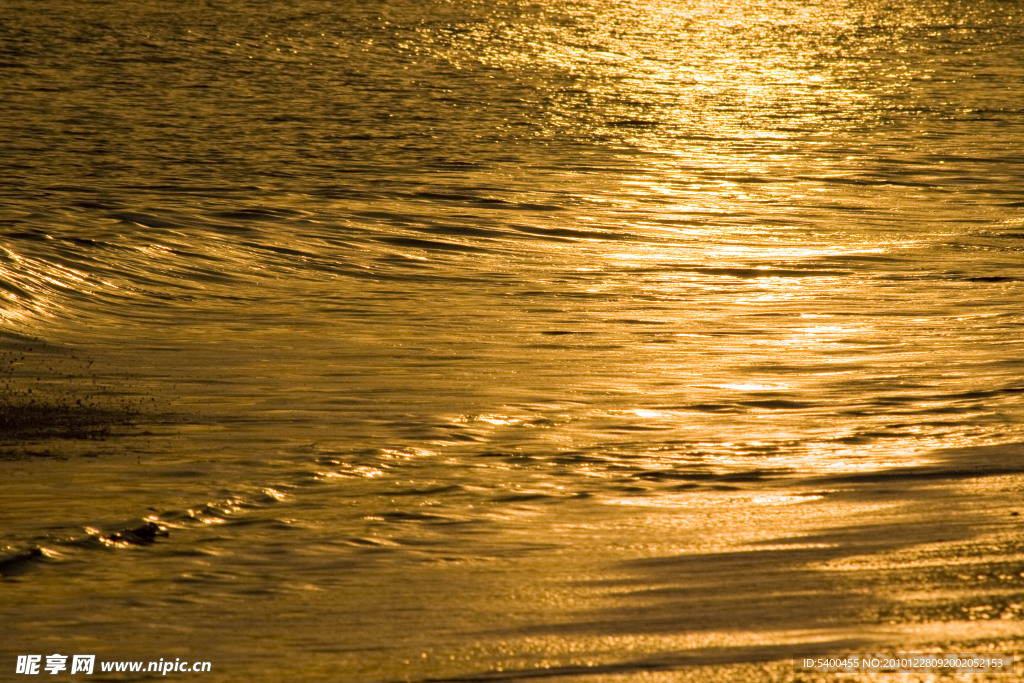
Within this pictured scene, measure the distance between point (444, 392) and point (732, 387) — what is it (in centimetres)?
88

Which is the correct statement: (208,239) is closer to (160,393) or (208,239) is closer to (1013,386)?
(160,393)

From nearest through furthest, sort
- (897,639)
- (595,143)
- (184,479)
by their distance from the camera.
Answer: (897,639) < (184,479) < (595,143)

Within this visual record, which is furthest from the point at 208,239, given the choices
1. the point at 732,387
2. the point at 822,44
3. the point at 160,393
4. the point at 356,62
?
the point at 822,44

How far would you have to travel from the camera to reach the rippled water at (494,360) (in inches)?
112

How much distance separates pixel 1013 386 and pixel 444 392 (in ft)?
5.59

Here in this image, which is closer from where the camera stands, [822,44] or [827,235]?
[827,235]

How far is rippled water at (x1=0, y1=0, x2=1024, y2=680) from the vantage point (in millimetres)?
2840

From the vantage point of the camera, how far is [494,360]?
16.3 feet

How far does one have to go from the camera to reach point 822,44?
532 inches

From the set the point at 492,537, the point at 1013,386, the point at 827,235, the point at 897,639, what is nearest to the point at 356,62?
the point at 827,235

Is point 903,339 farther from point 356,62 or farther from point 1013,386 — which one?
point 356,62

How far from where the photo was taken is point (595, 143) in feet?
31.0

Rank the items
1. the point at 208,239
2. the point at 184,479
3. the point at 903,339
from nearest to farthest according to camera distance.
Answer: the point at 184,479
the point at 903,339
the point at 208,239

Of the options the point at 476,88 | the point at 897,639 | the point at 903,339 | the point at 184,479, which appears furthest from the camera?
the point at 476,88
